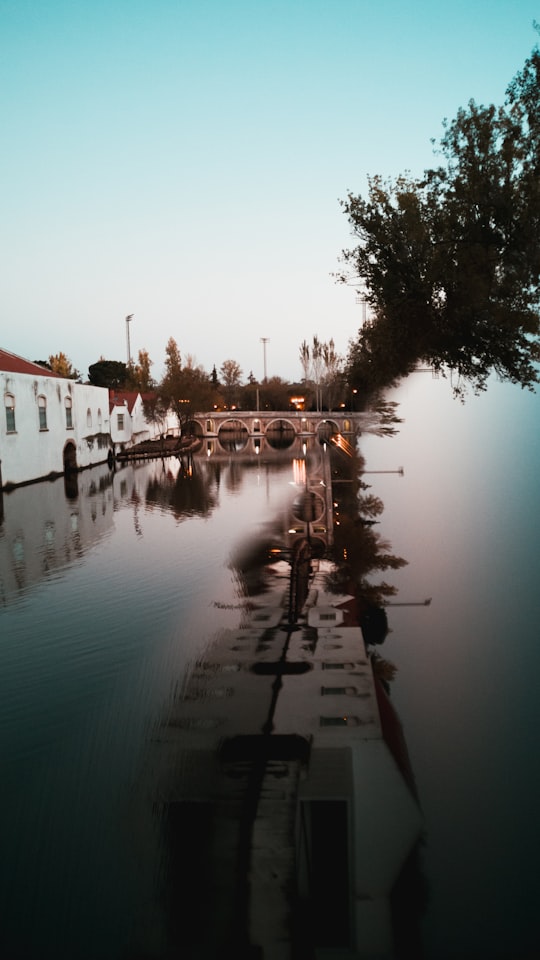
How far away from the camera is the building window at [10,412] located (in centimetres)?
3662

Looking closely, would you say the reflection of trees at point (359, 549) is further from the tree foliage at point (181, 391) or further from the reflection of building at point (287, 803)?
the tree foliage at point (181, 391)

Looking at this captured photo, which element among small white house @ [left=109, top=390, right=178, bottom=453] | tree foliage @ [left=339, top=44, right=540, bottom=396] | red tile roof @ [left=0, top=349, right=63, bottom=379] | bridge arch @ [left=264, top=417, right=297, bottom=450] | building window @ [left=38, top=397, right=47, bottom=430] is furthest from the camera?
bridge arch @ [left=264, top=417, right=297, bottom=450]

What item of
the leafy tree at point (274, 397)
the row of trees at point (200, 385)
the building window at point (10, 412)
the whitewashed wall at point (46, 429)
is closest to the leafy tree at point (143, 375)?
the row of trees at point (200, 385)

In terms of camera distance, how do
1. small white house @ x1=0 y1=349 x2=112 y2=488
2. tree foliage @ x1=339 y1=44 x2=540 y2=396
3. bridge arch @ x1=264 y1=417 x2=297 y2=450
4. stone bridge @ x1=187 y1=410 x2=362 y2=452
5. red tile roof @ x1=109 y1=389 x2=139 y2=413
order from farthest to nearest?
bridge arch @ x1=264 y1=417 x2=297 y2=450 < stone bridge @ x1=187 y1=410 x2=362 y2=452 < red tile roof @ x1=109 y1=389 x2=139 y2=413 < small white house @ x1=0 y1=349 x2=112 y2=488 < tree foliage @ x1=339 y1=44 x2=540 y2=396

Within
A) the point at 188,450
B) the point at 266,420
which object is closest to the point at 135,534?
the point at 188,450

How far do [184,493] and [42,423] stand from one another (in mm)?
8798

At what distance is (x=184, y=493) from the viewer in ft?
142

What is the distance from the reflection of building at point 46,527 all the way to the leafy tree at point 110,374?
284ft

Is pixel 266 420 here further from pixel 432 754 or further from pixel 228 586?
pixel 432 754

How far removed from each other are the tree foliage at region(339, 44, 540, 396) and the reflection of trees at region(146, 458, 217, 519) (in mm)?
17082

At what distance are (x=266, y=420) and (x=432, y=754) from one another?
99294 mm

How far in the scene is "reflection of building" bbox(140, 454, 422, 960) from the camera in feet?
24.4

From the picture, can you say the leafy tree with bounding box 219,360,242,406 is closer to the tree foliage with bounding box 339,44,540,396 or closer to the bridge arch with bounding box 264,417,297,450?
the bridge arch with bounding box 264,417,297,450

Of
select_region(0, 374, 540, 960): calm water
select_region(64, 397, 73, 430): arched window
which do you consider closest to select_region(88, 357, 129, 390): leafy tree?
select_region(64, 397, 73, 430): arched window
